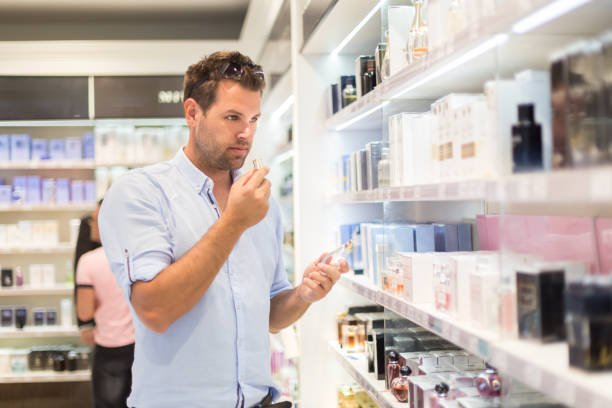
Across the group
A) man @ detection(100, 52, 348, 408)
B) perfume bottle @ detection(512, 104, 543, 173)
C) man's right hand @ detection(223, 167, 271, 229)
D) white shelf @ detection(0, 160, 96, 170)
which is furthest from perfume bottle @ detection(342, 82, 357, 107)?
white shelf @ detection(0, 160, 96, 170)

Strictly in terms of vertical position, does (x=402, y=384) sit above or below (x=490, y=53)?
below

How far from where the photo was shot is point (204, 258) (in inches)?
77.7

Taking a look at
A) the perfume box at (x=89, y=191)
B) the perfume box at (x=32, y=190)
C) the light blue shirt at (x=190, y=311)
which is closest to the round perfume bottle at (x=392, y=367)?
the light blue shirt at (x=190, y=311)

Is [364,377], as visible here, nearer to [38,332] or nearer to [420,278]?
[420,278]

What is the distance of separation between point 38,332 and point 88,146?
1.82m

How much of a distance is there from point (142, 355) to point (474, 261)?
1049 mm

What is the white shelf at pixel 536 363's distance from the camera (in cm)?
125

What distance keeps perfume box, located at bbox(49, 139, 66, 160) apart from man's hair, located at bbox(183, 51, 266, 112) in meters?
4.83

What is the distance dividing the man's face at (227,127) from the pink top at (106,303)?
2.41 meters

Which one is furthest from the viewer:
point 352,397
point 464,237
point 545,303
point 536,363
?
point 352,397

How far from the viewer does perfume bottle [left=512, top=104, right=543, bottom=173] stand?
147cm

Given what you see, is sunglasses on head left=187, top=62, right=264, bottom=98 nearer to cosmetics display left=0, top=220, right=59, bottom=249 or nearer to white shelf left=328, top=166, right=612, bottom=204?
white shelf left=328, top=166, right=612, bottom=204

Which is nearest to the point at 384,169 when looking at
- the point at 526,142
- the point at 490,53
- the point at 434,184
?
the point at 434,184

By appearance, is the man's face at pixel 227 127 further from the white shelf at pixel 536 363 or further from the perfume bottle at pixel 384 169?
the white shelf at pixel 536 363
